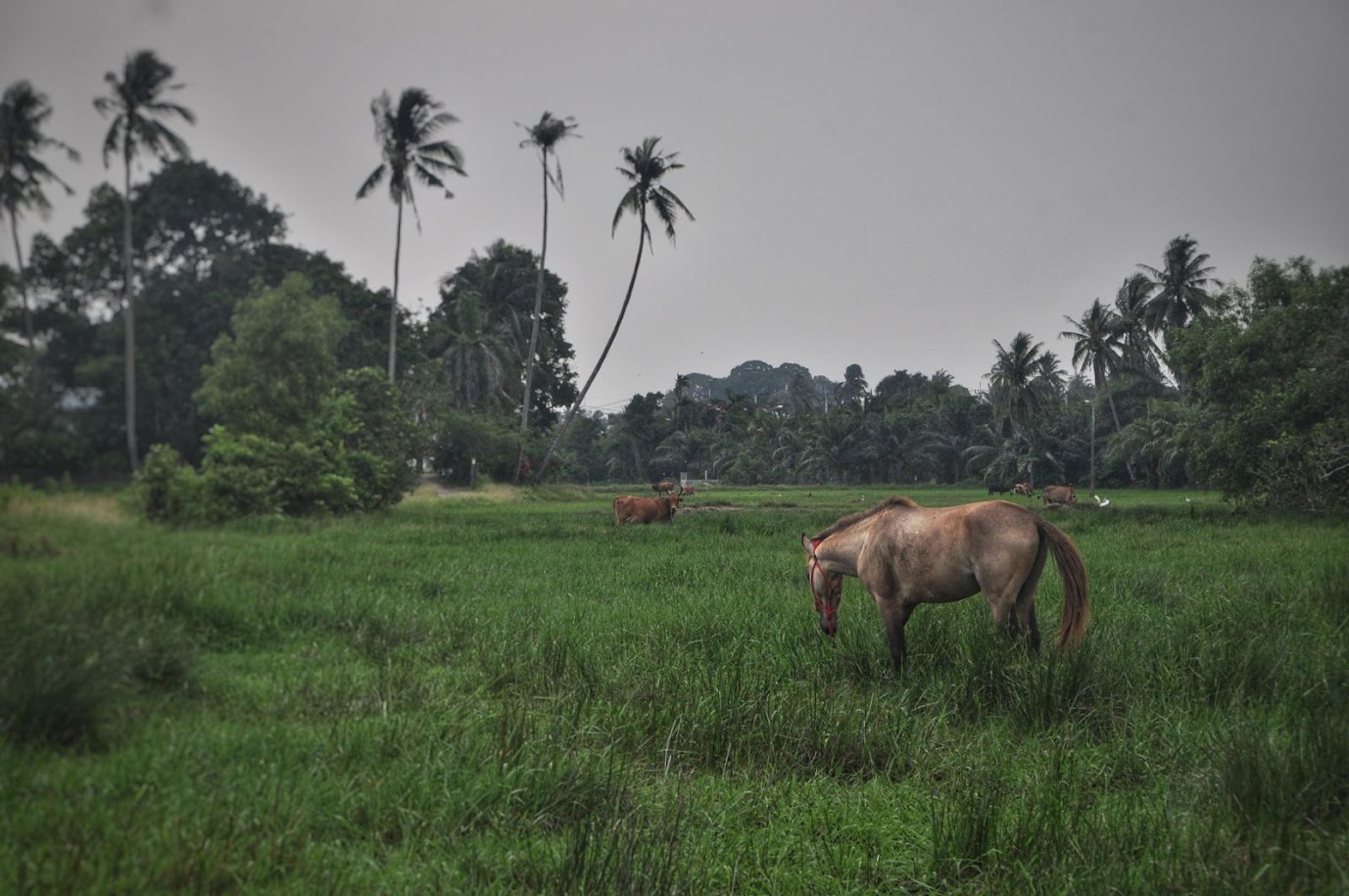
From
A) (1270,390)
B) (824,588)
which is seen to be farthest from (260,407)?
(1270,390)

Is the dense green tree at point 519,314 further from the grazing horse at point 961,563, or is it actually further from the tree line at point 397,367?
the grazing horse at point 961,563

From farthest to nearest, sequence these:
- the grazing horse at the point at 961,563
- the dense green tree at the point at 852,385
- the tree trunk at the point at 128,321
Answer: the dense green tree at the point at 852,385 → the grazing horse at the point at 961,563 → the tree trunk at the point at 128,321

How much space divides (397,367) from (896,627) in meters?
5.04

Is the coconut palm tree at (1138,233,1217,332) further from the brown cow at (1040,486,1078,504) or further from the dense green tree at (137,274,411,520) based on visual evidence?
the dense green tree at (137,274,411,520)

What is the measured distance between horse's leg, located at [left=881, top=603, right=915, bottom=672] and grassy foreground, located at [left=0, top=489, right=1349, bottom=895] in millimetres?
176

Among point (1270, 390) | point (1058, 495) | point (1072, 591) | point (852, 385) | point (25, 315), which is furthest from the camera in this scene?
point (852, 385)

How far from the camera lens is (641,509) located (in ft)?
63.2

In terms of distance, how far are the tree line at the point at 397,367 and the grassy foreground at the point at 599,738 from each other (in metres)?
0.26

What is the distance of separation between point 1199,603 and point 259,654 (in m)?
7.75

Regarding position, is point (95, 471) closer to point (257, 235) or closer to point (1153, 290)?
point (257, 235)

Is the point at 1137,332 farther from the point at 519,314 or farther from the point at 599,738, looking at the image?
the point at 599,738

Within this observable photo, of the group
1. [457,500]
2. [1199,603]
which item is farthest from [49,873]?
[457,500]

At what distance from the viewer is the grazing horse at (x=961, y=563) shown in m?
5.12

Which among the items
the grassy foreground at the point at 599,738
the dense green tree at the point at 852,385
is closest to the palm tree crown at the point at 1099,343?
the grassy foreground at the point at 599,738
